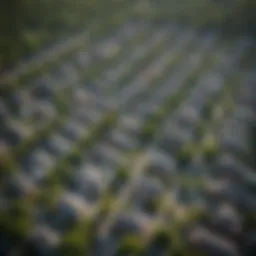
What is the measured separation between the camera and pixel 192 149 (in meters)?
1.57

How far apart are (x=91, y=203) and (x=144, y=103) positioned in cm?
69

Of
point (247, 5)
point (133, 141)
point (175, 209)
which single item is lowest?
point (175, 209)

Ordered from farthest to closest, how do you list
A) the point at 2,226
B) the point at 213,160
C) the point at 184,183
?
the point at 213,160
the point at 184,183
the point at 2,226

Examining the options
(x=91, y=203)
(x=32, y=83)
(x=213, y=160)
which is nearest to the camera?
(x=91, y=203)

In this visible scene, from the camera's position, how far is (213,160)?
1.53 m

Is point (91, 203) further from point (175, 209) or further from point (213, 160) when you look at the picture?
point (213, 160)

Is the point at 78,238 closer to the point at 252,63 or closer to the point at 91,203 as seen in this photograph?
the point at 91,203

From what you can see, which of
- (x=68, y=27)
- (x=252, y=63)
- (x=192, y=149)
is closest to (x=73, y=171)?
(x=192, y=149)

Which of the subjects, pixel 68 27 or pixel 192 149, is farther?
pixel 68 27

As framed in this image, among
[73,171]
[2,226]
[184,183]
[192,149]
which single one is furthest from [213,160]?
[2,226]

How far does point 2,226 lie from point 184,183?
68 cm

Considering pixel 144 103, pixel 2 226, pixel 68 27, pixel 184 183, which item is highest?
pixel 68 27

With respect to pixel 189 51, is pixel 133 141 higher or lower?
lower

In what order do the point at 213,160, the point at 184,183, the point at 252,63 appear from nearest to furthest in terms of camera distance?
the point at 184,183 → the point at 213,160 → the point at 252,63
